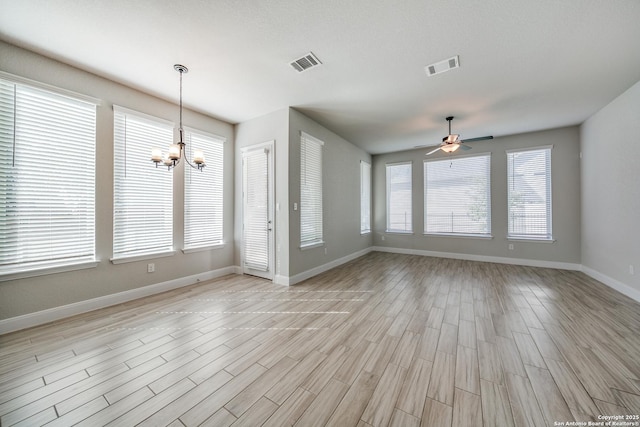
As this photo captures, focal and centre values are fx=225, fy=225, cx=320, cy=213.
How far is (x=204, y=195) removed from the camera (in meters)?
4.29

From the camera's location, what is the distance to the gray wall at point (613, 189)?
10.8 ft

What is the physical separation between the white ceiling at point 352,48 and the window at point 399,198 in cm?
299

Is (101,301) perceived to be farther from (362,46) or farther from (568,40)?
(568,40)

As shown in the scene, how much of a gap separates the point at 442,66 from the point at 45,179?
196 inches

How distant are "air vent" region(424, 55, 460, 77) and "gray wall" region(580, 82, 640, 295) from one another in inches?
112

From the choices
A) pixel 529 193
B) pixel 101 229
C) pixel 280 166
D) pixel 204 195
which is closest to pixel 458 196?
pixel 529 193

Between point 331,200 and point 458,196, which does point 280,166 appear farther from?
point 458,196

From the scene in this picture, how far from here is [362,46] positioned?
2.47m

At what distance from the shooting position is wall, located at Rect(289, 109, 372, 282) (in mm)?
4078

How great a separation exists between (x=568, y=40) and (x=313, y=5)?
2677 mm

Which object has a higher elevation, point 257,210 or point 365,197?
point 365,197

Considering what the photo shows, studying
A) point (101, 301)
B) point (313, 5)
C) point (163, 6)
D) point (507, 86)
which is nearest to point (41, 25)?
point (163, 6)

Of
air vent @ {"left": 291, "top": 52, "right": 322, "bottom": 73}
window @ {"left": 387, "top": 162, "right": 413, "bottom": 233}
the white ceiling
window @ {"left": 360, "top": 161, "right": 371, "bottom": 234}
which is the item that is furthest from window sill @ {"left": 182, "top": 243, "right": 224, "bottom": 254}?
window @ {"left": 387, "top": 162, "right": 413, "bottom": 233}

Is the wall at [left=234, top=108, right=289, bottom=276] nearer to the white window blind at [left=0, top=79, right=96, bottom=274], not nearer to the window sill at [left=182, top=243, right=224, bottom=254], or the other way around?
the window sill at [left=182, top=243, right=224, bottom=254]
